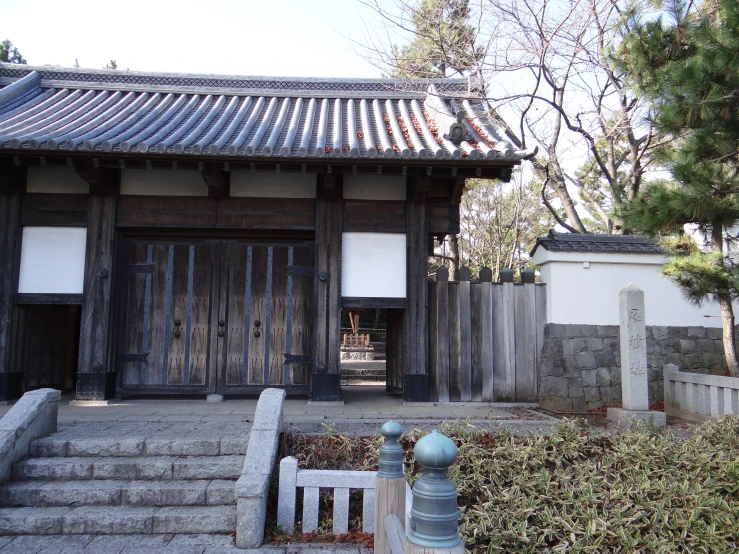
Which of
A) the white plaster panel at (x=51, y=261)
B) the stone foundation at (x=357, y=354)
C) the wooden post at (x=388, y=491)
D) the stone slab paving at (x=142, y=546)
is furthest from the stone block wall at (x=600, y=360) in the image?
the stone foundation at (x=357, y=354)

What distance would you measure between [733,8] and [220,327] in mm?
6913

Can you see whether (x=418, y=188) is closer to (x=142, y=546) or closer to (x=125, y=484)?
(x=125, y=484)

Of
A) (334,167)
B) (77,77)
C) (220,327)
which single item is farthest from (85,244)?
(77,77)

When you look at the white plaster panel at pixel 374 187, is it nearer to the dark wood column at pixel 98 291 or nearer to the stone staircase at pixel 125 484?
the dark wood column at pixel 98 291

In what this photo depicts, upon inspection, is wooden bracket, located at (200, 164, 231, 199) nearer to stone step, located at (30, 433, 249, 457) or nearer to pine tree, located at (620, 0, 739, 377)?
stone step, located at (30, 433, 249, 457)

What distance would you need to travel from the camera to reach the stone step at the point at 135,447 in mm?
4707

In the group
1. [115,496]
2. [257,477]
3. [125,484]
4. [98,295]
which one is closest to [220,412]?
[125,484]

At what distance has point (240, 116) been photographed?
900 cm

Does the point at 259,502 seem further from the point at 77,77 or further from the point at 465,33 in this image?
the point at 77,77

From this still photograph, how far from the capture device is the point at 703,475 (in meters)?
4.52

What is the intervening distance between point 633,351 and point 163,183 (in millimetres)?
6744

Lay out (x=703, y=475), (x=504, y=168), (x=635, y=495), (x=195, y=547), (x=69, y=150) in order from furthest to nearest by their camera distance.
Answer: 1. (x=504, y=168)
2. (x=69, y=150)
3. (x=703, y=475)
4. (x=635, y=495)
5. (x=195, y=547)

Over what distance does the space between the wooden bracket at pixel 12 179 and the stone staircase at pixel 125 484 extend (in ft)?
13.7

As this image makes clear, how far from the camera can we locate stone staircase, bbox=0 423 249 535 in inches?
157
